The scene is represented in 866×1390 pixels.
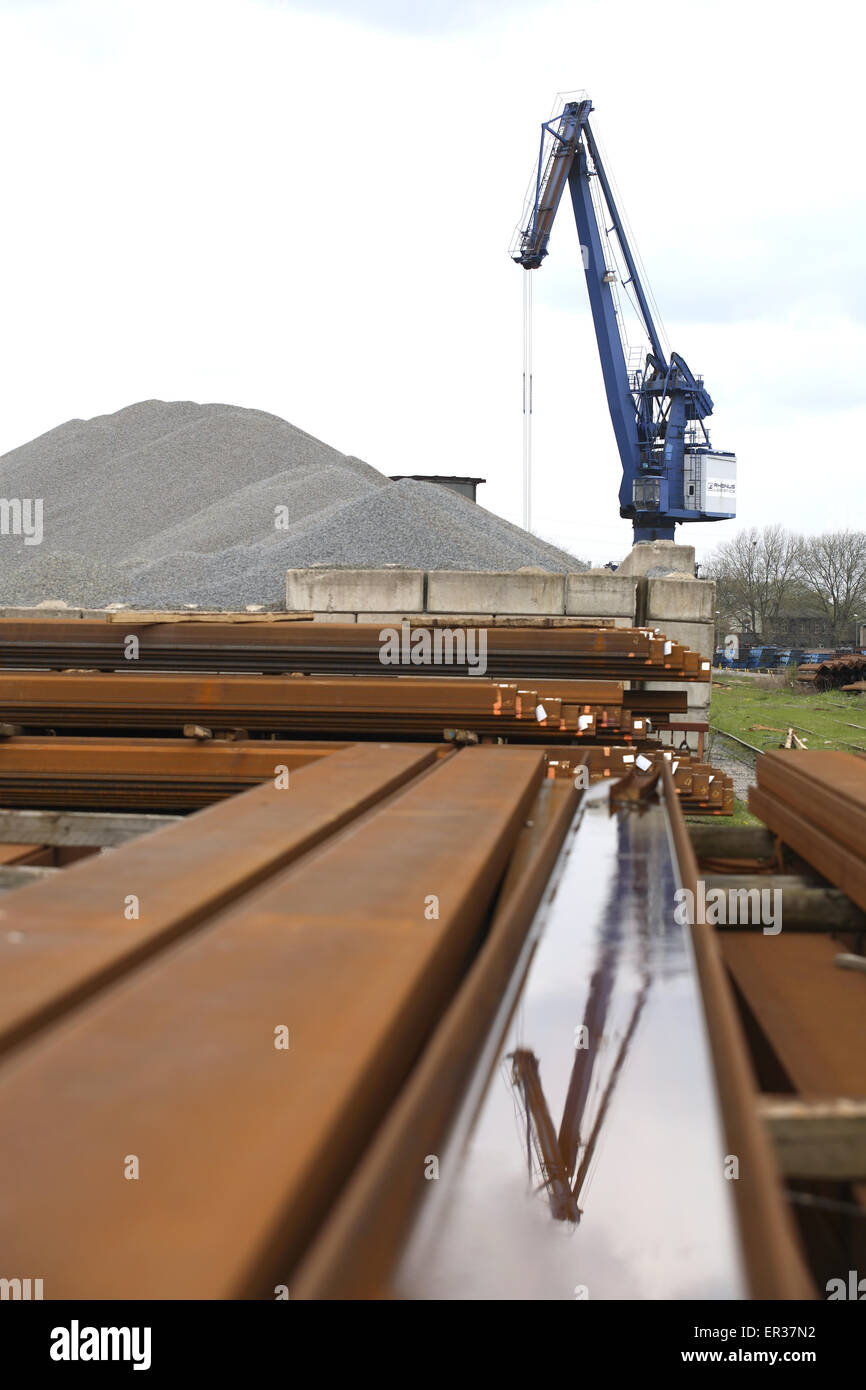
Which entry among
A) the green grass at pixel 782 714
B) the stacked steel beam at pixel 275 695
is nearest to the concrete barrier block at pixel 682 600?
the green grass at pixel 782 714

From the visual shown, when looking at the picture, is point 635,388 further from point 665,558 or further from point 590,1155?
point 590,1155

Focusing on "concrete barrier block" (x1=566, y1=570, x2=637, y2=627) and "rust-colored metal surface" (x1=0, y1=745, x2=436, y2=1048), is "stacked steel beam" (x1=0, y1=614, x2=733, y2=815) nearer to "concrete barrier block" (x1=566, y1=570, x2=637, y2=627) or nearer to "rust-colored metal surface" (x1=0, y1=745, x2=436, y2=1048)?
"rust-colored metal surface" (x1=0, y1=745, x2=436, y2=1048)

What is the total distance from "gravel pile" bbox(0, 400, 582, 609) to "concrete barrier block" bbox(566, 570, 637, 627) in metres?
3.78

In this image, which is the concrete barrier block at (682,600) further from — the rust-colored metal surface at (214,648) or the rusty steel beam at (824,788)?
the rusty steel beam at (824,788)

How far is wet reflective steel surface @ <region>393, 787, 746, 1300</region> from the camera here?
2.98 ft

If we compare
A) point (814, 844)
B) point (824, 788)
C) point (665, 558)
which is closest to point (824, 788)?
point (824, 788)

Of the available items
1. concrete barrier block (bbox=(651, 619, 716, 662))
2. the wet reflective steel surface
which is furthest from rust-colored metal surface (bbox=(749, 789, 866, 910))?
concrete barrier block (bbox=(651, 619, 716, 662))

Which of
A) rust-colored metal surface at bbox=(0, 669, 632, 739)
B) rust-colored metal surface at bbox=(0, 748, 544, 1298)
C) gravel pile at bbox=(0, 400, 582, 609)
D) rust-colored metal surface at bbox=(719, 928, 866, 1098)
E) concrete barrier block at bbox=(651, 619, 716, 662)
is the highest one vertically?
gravel pile at bbox=(0, 400, 582, 609)

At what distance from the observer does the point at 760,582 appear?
5609cm

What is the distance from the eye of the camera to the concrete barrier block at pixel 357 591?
28.8 ft

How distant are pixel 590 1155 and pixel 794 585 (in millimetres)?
58321

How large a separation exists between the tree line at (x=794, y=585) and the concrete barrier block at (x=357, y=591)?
47994 millimetres

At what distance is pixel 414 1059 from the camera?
126 centimetres
